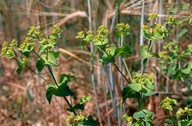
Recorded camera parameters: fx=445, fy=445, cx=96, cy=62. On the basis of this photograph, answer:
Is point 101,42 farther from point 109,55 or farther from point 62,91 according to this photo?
point 62,91

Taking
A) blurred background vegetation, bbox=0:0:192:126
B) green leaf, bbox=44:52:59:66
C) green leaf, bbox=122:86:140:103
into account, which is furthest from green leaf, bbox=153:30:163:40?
blurred background vegetation, bbox=0:0:192:126

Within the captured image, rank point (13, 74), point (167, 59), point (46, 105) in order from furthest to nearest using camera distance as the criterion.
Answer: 1. point (13, 74)
2. point (46, 105)
3. point (167, 59)

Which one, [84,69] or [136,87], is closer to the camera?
[136,87]

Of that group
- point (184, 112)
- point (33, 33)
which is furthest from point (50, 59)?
point (184, 112)

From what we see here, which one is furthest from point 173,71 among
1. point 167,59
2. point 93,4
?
point 93,4

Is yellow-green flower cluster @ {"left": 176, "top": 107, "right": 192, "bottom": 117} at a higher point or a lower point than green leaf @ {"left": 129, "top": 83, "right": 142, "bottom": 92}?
lower

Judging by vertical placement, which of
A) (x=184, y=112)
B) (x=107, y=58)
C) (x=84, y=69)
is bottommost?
(x=84, y=69)

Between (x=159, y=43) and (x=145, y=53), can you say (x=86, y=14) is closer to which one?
(x=159, y=43)

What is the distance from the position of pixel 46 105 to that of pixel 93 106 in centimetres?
26

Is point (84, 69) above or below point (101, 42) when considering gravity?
below

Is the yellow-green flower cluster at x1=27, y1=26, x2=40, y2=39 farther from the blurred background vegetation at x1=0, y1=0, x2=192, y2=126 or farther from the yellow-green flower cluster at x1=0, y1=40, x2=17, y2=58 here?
the blurred background vegetation at x1=0, y1=0, x2=192, y2=126

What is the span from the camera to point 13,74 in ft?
10.3

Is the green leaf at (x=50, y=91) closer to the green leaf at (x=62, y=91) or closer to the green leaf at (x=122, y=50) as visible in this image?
the green leaf at (x=62, y=91)

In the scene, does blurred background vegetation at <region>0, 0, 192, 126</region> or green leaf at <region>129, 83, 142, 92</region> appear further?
blurred background vegetation at <region>0, 0, 192, 126</region>
